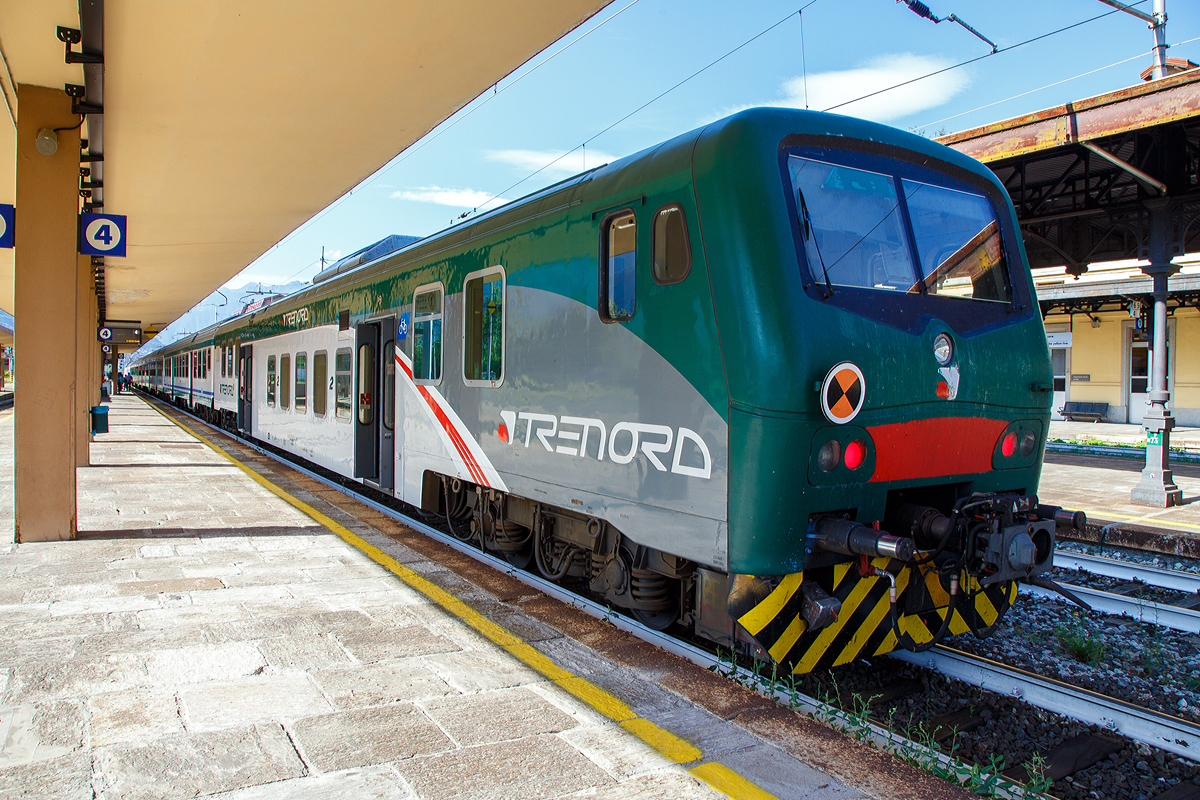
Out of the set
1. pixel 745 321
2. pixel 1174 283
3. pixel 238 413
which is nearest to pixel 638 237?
pixel 745 321

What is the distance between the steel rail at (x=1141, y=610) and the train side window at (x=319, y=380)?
795 centimetres

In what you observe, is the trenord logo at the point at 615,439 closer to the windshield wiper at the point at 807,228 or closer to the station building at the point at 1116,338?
the windshield wiper at the point at 807,228

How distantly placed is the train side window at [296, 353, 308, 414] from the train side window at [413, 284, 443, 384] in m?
4.45

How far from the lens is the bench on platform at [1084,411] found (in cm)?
2384

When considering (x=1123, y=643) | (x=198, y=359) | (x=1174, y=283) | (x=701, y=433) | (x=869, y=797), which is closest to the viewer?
(x=869, y=797)

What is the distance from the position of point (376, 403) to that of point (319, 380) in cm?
226

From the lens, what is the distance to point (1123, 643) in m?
4.80

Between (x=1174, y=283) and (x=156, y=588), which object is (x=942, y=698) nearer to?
(x=156, y=588)

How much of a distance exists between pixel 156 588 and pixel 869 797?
453 cm

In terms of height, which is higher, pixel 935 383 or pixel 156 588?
pixel 935 383

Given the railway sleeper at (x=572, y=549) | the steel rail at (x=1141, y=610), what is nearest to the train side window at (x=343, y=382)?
the railway sleeper at (x=572, y=549)

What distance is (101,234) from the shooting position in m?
7.09

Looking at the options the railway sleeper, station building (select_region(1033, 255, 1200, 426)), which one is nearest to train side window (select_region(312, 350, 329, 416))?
the railway sleeper

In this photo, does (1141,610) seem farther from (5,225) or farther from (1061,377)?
(1061,377)
